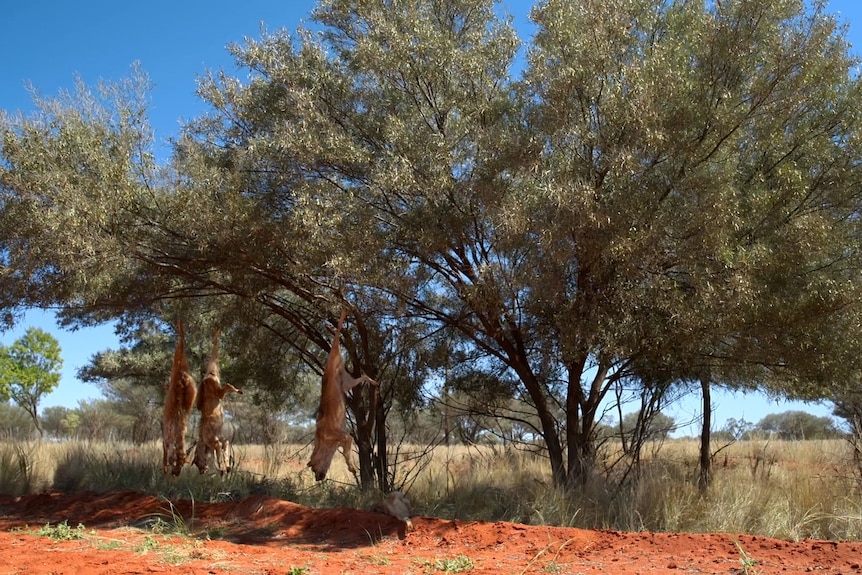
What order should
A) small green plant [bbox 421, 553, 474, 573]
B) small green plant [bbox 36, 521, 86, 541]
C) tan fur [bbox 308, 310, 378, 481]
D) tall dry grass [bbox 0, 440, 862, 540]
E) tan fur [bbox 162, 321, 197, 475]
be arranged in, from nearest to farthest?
small green plant [bbox 421, 553, 474, 573], small green plant [bbox 36, 521, 86, 541], tan fur [bbox 308, 310, 378, 481], tall dry grass [bbox 0, 440, 862, 540], tan fur [bbox 162, 321, 197, 475]

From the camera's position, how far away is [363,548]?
366 inches

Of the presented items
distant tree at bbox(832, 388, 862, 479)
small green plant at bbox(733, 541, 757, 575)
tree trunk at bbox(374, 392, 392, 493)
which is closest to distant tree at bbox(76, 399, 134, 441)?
tree trunk at bbox(374, 392, 392, 493)

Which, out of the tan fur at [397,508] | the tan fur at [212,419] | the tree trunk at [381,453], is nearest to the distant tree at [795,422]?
the tree trunk at [381,453]

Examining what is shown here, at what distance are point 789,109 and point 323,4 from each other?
710 centimetres

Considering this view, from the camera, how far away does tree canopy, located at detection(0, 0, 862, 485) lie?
9.83m

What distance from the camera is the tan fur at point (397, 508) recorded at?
32.6 ft

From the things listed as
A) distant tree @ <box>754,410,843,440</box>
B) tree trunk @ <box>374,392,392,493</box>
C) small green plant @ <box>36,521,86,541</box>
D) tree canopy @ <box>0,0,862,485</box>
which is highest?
tree canopy @ <box>0,0,862,485</box>

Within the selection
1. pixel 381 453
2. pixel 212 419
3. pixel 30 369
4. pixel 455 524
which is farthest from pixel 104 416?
pixel 455 524

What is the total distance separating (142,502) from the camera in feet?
40.4

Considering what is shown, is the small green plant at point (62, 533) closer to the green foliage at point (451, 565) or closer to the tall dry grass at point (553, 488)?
the tall dry grass at point (553, 488)

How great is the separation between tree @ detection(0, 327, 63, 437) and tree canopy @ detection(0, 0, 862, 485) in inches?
1133

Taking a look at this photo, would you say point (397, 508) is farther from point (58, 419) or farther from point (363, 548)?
point (58, 419)

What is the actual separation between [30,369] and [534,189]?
3522cm

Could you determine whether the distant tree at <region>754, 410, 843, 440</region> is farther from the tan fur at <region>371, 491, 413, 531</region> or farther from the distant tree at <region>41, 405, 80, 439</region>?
the distant tree at <region>41, 405, 80, 439</region>
